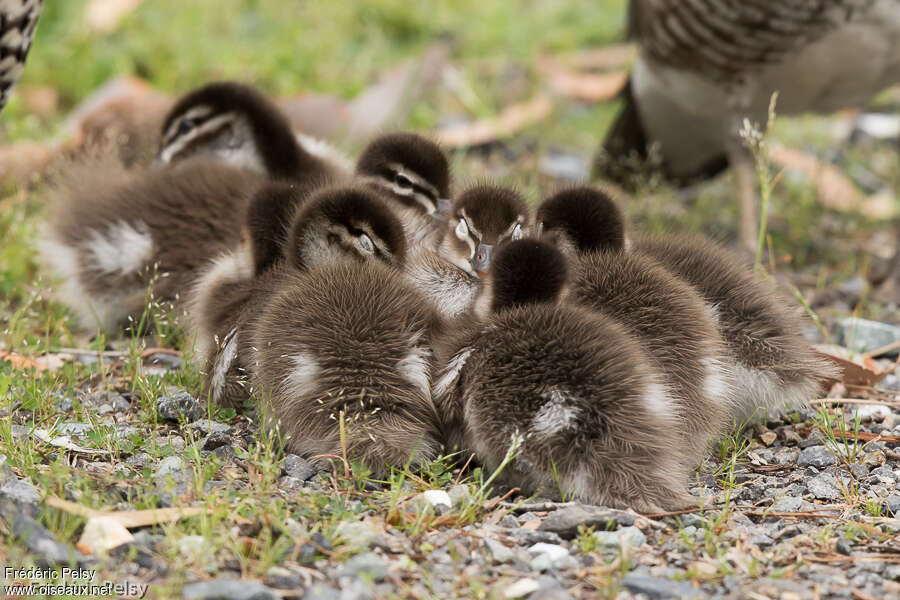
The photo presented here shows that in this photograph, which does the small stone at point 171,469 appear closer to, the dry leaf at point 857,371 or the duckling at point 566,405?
the duckling at point 566,405

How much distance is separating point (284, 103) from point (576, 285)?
3.92m

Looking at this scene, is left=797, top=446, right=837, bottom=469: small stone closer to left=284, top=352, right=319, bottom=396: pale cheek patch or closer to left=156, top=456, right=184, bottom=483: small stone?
left=284, top=352, right=319, bottom=396: pale cheek patch

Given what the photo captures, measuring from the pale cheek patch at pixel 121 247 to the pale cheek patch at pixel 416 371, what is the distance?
66.1 inches

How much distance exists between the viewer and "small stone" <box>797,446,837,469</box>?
334 cm

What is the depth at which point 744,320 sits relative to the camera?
11.5 feet

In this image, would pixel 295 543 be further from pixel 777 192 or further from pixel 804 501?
pixel 777 192

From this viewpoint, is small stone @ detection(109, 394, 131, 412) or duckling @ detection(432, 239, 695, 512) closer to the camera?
duckling @ detection(432, 239, 695, 512)

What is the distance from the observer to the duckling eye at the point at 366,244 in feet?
11.3

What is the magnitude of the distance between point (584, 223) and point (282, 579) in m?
1.62

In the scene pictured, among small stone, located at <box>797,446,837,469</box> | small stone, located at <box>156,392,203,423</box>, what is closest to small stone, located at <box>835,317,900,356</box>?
small stone, located at <box>797,446,837,469</box>

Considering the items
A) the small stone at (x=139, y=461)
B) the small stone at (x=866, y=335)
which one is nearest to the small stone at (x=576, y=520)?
the small stone at (x=139, y=461)

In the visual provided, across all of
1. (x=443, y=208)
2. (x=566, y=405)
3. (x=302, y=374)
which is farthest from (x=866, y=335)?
(x=302, y=374)

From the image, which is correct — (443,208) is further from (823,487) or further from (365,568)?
(365,568)

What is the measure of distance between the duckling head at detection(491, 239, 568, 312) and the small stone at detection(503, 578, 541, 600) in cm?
85
